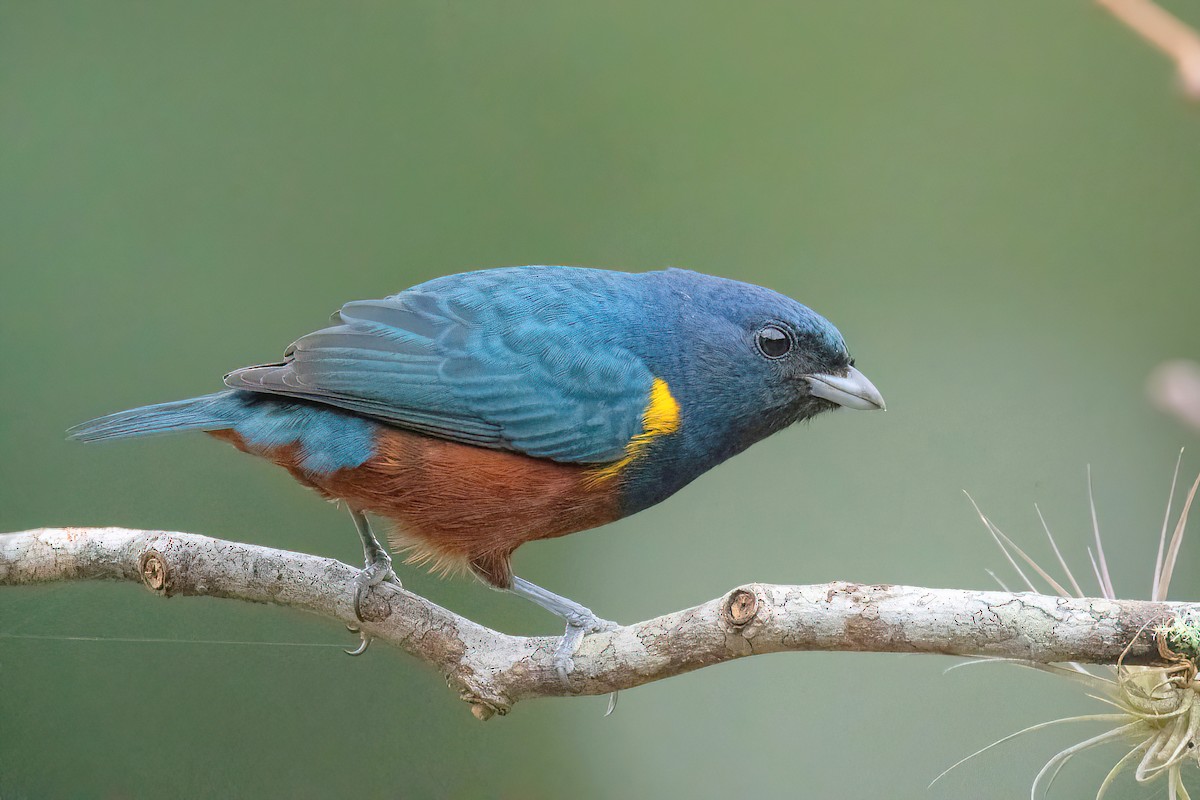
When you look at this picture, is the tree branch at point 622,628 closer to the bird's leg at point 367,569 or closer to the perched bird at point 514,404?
the bird's leg at point 367,569

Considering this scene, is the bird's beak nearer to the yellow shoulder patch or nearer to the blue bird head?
the blue bird head

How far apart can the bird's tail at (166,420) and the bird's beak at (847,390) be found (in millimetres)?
1363

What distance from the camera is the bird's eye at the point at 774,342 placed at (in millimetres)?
2555

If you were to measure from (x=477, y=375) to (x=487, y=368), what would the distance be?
0.03 m

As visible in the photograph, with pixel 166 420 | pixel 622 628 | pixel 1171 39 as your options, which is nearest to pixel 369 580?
pixel 166 420

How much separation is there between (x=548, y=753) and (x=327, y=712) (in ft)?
1.99

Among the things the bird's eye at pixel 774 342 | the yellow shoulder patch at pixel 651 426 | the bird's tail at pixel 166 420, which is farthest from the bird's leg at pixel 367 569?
the bird's eye at pixel 774 342

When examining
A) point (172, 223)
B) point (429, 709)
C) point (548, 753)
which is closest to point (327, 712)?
point (429, 709)

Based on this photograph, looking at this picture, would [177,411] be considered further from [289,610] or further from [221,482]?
[221,482]

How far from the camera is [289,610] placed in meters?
2.63

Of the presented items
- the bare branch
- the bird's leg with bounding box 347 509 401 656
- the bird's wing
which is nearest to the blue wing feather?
the bird's wing

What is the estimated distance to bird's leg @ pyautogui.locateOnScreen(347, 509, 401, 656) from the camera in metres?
2.49

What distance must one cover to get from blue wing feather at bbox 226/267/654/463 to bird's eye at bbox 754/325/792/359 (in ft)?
0.92

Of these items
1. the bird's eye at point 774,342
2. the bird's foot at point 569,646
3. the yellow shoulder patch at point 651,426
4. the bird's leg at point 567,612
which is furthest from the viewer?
the bird's eye at point 774,342
